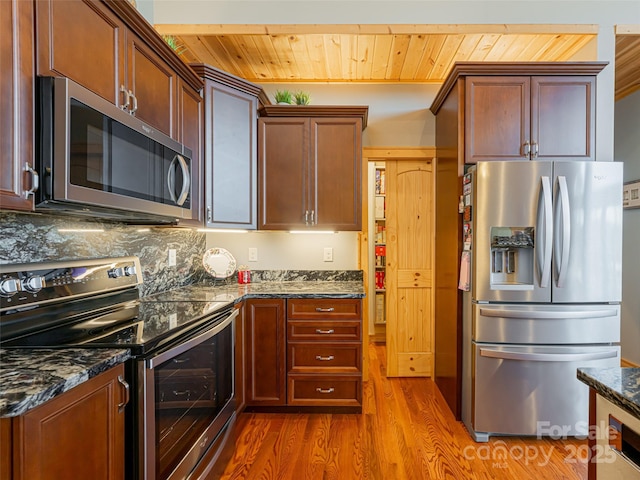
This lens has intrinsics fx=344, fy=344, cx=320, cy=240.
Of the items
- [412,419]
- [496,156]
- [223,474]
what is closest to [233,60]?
[496,156]

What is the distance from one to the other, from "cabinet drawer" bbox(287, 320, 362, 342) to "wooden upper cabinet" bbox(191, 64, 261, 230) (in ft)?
2.79

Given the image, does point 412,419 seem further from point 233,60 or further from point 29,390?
point 233,60

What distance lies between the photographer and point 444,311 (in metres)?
2.78

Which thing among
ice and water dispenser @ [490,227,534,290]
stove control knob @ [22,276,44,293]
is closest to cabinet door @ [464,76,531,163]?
ice and water dispenser @ [490,227,534,290]

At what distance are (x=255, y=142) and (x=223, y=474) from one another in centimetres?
217

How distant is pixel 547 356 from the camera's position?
6.98 feet

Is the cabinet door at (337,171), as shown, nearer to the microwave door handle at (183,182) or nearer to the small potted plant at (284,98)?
the small potted plant at (284,98)

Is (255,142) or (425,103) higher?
(425,103)

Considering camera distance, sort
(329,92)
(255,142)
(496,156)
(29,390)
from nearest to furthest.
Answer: (29,390) < (496,156) < (255,142) < (329,92)

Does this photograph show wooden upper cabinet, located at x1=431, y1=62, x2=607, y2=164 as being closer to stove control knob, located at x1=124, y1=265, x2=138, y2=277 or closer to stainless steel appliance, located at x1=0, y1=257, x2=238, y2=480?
stainless steel appliance, located at x1=0, y1=257, x2=238, y2=480

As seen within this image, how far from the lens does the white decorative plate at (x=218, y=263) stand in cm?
280

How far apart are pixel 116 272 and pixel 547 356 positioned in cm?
255

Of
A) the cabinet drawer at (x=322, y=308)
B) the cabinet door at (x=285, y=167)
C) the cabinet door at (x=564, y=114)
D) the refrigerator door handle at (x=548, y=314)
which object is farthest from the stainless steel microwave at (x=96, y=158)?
the cabinet door at (x=564, y=114)

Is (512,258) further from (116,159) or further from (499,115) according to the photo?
(116,159)
